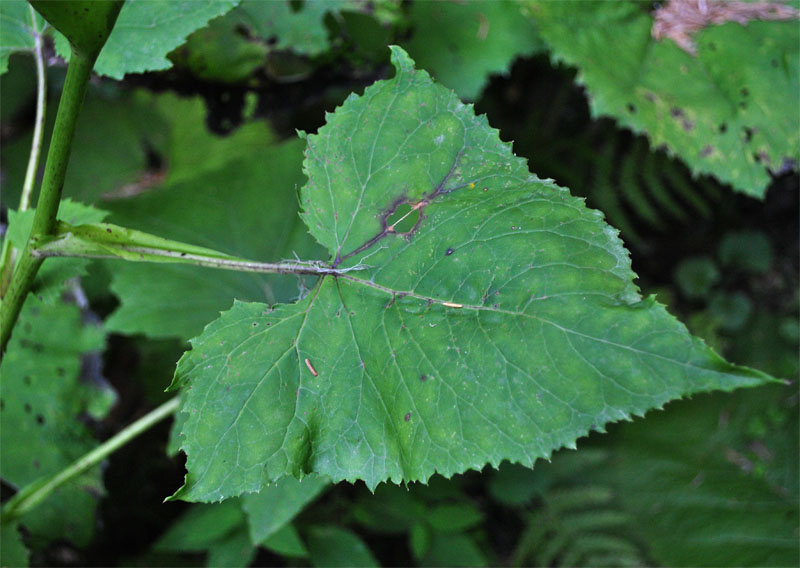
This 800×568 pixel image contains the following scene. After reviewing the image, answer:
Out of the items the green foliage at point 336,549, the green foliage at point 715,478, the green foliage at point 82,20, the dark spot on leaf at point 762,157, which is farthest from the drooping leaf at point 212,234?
the green foliage at point 715,478

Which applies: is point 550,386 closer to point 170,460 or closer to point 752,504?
point 170,460

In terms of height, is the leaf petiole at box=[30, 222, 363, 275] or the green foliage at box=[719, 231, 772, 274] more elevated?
the green foliage at box=[719, 231, 772, 274]

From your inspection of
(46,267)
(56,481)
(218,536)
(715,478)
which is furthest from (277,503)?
(715,478)

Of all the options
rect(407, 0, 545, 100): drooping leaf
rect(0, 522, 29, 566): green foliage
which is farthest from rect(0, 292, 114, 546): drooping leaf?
rect(407, 0, 545, 100): drooping leaf

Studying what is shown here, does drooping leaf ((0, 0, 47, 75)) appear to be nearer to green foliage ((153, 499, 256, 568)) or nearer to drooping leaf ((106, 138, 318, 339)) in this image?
drooping leaf ((106, 138, 318, 339))

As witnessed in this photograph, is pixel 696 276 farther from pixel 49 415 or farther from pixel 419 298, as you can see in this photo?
pixel 49 415
